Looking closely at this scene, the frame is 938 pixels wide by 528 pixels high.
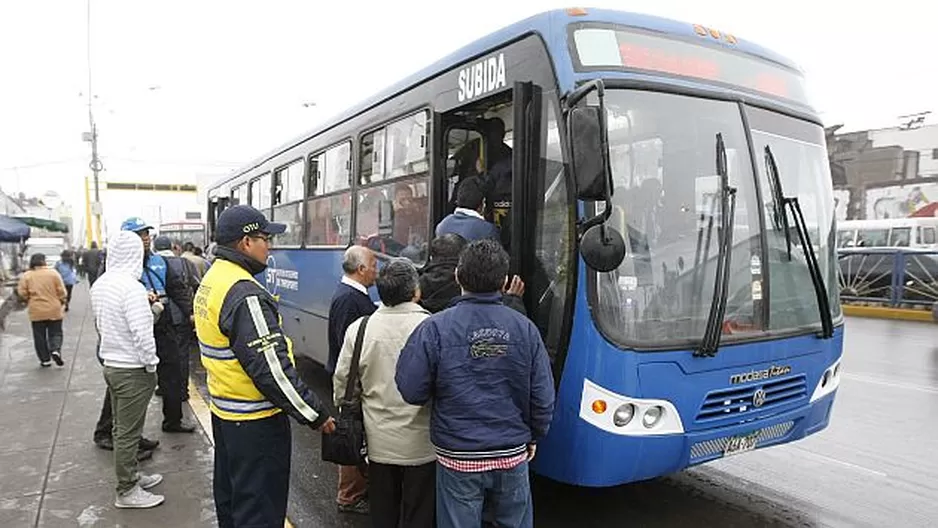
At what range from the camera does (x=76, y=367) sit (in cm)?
934

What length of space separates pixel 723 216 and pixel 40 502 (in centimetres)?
486

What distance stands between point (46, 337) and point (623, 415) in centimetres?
921

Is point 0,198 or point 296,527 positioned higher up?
point 0,198

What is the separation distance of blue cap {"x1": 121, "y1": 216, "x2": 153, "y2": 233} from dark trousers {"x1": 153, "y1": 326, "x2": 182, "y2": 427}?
3.57 ft

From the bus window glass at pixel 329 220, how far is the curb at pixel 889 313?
45.9 feet

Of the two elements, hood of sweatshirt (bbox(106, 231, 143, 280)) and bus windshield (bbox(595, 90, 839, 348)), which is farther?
hood of sweatshirt (bbox(106, 231, 143, 280))

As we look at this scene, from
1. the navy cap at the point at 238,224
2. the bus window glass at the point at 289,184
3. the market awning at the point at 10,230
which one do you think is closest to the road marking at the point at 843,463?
the navy cap at the point at 238,224

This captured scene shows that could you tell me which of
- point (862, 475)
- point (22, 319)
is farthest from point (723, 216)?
point (22, 319)

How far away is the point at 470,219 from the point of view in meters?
4.12

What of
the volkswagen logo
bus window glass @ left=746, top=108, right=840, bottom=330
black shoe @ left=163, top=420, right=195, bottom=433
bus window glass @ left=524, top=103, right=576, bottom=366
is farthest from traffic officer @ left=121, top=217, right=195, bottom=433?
bus window glass @ left=746, top=108, right=840, bottom=330

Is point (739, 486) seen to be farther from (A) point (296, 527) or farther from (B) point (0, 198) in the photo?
(B) point (0, 198)

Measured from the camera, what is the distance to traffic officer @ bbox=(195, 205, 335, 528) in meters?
2.92

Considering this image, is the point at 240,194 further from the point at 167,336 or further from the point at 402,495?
the point at 402,495

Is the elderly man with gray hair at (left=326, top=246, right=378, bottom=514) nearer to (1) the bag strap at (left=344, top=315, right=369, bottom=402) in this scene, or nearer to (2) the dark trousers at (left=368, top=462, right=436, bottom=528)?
(1) the bag strap at (left=344, top=315, right=369, bottom=402)
